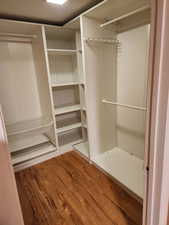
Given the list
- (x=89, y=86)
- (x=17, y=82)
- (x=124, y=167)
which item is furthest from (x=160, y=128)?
(x=17, y=82)

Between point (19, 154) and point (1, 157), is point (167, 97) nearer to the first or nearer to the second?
point (1, 157)

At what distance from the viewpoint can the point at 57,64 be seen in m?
2.75

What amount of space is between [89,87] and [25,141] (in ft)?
4.78

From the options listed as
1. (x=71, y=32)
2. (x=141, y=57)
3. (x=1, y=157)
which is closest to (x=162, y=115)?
Result: (x=1, y=157)

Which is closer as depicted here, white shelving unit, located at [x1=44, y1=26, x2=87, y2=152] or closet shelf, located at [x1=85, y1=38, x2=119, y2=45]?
closet shelf, located at [x1=85, y1=38, x2=119, y2=45]

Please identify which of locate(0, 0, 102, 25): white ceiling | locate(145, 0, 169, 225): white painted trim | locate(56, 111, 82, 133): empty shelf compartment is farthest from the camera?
locate(56, 111, 82, 133): empty shelf compartment

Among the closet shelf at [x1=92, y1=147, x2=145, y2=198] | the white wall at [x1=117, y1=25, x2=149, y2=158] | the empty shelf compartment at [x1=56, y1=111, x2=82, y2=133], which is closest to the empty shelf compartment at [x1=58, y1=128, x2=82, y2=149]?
the empty shelf compartment at [x1=56, y1=111, x2=82, y2=133]

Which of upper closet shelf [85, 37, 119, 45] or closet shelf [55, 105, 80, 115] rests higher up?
upper closet shelf [85, 37, 119, 45]

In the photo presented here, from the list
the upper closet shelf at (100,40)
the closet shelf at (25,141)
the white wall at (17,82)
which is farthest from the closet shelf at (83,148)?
the upper closet shelf at (100,40)

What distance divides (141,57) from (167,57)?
141 cm

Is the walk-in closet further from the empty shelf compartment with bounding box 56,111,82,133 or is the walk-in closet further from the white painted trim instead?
the white painted trim

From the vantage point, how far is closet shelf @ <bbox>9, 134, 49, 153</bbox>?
2.41 meters

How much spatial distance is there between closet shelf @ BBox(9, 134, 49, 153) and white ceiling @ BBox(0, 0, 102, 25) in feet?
6.03

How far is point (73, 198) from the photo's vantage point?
1756 millimetres
